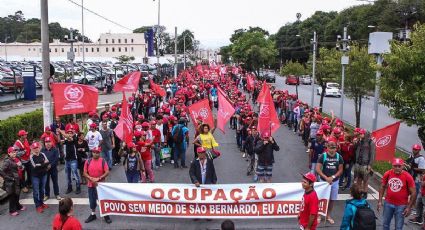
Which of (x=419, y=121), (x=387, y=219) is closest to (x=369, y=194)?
(x=419, y=121)

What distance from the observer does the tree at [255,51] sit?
5328cm

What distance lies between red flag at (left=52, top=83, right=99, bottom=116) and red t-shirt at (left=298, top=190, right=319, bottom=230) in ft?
25.0

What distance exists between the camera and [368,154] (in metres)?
10.1

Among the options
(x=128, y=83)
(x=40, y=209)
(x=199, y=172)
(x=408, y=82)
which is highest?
(x=408, y=82)

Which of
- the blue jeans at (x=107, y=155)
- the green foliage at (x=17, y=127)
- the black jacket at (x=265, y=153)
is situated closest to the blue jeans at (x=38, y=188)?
the blue jeans at (x=107, y=155)

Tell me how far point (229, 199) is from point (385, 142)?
14.8 feet

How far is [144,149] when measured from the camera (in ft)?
35.4

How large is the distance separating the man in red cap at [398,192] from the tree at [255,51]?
152ft

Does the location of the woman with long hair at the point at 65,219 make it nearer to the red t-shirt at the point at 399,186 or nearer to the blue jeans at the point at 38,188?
the blue jeans at the point at 38,188

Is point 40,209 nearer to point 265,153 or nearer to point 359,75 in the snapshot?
point 265,153

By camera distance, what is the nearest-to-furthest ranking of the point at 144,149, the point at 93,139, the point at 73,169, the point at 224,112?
the point at 73,169 < the point at 144,149 < the point at 93,139 < the point at 224,112

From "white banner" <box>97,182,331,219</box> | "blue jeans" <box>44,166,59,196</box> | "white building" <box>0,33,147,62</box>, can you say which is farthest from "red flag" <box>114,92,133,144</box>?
"white building" <box>0,33,147,62</box>

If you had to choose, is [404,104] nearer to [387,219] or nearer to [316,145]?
[316,145]

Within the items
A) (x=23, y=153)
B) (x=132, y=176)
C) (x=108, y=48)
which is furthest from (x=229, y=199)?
(x=108, y=48)
